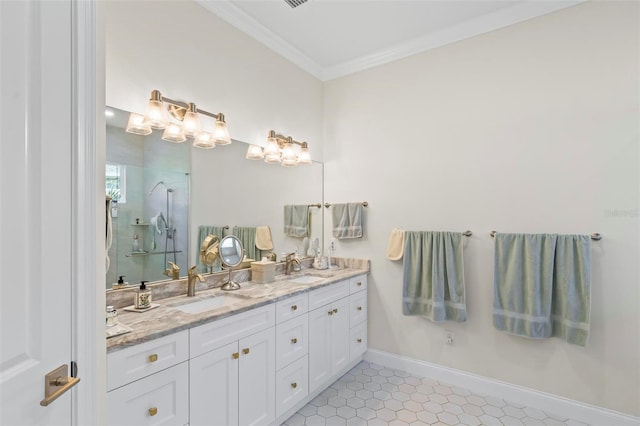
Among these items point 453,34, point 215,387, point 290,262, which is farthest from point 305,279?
point 453,34

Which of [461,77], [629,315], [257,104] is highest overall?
[461,77]

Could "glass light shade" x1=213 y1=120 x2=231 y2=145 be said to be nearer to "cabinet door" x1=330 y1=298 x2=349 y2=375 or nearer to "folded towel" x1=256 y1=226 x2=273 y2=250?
"folded towel" x1=256 y1=226 x2=273 y2=250

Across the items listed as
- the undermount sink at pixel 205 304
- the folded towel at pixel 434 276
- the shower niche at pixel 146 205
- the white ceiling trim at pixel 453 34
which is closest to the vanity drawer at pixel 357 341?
the folded towel at pixel 434 276

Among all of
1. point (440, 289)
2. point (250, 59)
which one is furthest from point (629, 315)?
point (250, 59)

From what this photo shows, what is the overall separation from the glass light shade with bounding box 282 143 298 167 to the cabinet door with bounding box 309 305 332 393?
129 cm

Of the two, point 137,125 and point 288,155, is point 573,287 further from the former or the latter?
point 137,125

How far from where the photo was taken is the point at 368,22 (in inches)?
101

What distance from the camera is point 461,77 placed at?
8.74 feet

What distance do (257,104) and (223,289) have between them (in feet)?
4.94

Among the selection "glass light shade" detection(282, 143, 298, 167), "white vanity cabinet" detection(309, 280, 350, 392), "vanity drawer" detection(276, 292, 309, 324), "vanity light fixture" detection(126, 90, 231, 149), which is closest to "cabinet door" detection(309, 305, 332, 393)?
"white vanity cabinet" detection(309, 280, 350, 392)

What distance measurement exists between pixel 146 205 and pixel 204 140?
57cm

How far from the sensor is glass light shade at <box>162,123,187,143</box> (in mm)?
1998

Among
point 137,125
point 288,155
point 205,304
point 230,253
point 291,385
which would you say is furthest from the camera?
point 288,155

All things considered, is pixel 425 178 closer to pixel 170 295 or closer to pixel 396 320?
pixel 396 320
